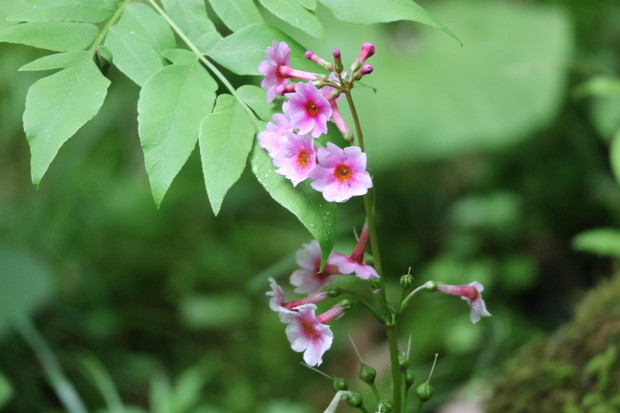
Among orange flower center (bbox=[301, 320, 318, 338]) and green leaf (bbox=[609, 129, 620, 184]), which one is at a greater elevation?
orange flower center (bbox=[301, 320, 318, 338])

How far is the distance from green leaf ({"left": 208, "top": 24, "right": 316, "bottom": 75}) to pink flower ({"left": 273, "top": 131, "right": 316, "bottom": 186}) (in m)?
0.19

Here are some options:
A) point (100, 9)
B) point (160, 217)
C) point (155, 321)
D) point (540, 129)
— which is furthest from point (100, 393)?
point (540, 129)

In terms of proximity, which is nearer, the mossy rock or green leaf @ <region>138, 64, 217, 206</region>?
green leaf @ <region>138, 64, 217, 206</region>

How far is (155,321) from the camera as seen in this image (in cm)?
334

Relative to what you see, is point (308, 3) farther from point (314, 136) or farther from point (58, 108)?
point (58, 108)

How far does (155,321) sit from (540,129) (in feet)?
6.37

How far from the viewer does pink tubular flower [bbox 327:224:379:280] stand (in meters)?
1.21

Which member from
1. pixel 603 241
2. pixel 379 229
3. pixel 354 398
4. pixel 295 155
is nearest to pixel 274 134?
pixel 295 155

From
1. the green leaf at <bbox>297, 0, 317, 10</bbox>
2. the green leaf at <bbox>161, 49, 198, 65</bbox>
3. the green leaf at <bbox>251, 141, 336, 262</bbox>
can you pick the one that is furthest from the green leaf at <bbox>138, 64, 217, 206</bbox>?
the green leaf at <bbox>297, 0, 317, 10</bbox>

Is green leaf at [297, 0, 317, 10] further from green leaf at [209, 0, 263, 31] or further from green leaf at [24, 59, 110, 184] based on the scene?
green leaf at [24, 59, 110, 184]

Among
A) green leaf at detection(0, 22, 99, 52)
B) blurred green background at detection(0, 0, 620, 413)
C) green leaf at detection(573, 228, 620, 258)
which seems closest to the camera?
green leaf at detection(0, 22, 99, 52)

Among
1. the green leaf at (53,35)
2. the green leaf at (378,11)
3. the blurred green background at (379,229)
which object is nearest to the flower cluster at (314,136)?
the green leaf at (378,11)

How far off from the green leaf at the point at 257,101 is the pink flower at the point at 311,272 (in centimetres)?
23

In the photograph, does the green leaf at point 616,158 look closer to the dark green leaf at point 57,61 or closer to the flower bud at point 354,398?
the flower bud at point 354,398
